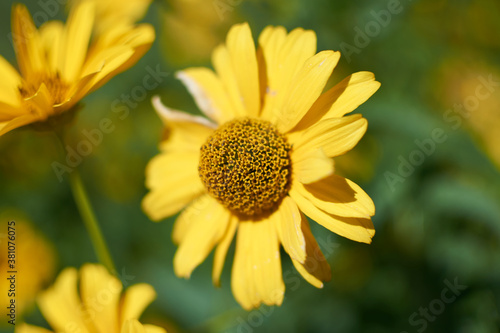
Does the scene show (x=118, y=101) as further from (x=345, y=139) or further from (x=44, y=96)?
(x=345, y=139)

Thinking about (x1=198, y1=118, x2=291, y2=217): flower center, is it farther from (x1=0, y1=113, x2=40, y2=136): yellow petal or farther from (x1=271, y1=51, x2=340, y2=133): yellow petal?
(x1=0, y1=113, x2=40, y2=136): yellow petal

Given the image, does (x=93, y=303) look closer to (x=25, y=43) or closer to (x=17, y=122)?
(x=17, y=122)

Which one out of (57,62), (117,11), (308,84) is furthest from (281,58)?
(117,11)

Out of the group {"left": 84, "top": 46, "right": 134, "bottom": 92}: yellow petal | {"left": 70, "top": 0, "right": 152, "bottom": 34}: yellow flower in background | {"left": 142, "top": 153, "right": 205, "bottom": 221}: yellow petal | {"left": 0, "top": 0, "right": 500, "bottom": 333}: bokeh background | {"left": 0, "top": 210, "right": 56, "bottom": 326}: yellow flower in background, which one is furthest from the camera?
{"left": 70, "top": 0, "right": 152, "bottom": 34}: yellow flower in background

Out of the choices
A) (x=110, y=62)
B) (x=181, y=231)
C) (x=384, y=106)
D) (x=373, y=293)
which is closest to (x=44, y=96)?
(x=110, y=62)

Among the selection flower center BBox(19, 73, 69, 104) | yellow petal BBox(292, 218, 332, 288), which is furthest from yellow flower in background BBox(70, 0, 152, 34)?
yellow petal BBox(292, 218, 332, 288)
